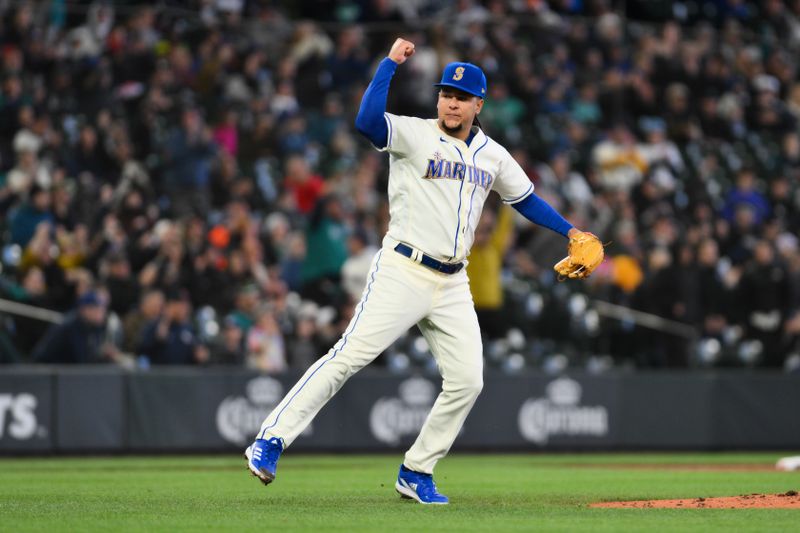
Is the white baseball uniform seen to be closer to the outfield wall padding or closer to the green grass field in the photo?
the green grass field

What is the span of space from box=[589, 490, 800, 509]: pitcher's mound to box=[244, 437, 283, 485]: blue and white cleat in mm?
1843

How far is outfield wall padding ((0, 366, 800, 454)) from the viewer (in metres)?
13.7

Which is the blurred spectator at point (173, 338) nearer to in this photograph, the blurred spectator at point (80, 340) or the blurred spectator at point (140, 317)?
the blurred spectator at point (140, 317)

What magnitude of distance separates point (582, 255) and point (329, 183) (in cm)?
929

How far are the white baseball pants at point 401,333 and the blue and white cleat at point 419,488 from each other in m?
0.07

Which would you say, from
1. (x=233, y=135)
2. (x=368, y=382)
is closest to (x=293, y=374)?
(x=368, y=382)

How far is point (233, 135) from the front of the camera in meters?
17.1

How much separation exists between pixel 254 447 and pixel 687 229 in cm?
1249

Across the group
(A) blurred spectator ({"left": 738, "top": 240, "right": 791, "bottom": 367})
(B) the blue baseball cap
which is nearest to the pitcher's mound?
(B) the blue baseball cap

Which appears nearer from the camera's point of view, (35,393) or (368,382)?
(35,393)

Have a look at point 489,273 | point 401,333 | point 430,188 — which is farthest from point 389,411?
point 430,188

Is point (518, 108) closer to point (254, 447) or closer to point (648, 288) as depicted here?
point (648, 288)

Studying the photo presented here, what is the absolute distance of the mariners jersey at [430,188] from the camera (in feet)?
24.4

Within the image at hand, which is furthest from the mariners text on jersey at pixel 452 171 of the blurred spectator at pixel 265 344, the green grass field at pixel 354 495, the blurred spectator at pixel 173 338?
the blurred spectator at pixel 265 344
